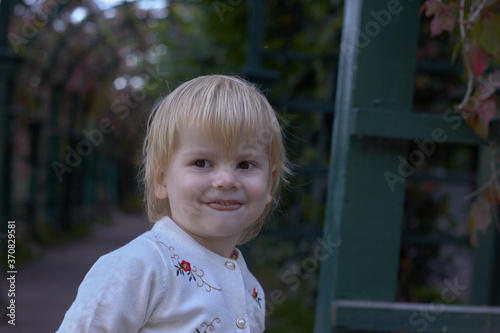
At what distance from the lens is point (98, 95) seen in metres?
11.2

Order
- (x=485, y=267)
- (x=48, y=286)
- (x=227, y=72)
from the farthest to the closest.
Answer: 1. (x=48, y=286)
2. (x=227, y=72)
3. (x=485, y=267)

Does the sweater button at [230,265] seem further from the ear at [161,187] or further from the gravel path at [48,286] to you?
the gravel path at [48,286]

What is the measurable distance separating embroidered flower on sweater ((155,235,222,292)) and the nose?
0.18m

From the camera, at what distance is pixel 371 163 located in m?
2.00

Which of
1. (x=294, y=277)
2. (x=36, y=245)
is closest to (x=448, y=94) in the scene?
(x=294, y=277)

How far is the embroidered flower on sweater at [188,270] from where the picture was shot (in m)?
1.26

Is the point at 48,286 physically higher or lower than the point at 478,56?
lower

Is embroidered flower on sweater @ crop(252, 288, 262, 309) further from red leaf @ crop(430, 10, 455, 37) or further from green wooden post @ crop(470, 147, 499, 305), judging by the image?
green wooden post @ crop(470, 147, 499, 305)

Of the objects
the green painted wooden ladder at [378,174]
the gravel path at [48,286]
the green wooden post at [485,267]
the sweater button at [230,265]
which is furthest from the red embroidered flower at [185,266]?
the green wooden post at [485,267]

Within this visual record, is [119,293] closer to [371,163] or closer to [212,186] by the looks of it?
[212,186]

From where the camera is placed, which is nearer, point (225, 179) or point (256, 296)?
point (225, 179)

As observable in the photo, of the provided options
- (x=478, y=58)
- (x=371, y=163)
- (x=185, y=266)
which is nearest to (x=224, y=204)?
(x=185, y=266)

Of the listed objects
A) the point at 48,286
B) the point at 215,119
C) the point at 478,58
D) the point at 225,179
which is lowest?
the point at 48,286

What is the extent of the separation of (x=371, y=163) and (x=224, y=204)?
86 cm
